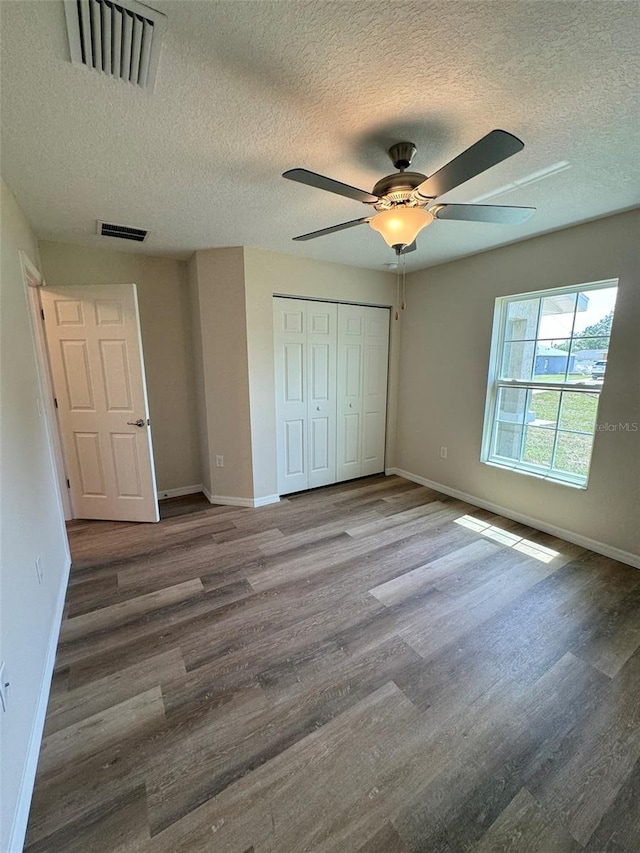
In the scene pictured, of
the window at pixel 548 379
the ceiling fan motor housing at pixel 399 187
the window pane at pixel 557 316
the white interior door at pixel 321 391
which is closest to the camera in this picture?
the ceiling fan motor housing at pixel 399 187

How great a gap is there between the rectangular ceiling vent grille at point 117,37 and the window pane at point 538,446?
3.36 meters

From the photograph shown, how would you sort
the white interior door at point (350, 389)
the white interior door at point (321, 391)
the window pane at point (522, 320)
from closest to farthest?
the window pane at point (522, 320)
the white interior door at point (321, 391)
the white interior door at point (350, 389)

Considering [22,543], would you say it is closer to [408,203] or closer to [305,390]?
[408,203]

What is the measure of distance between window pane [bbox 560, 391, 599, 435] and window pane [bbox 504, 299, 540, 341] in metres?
0.63

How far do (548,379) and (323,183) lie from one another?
2.53m

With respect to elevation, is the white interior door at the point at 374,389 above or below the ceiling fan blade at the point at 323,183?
below

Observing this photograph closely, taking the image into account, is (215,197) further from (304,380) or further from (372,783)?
(372,783)

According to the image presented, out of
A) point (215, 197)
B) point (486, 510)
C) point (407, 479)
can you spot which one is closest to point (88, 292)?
point (215, 197)

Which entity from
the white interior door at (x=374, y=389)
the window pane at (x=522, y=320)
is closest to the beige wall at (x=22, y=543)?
the white interior door at (x=374, y=389)

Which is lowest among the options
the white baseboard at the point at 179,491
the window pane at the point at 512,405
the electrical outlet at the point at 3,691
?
the white baseboard at the point at 179,491

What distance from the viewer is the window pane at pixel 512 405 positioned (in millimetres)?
3057

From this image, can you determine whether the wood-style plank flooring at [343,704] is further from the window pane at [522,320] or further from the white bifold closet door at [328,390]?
the window pane at [522,320]

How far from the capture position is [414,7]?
0.98 m

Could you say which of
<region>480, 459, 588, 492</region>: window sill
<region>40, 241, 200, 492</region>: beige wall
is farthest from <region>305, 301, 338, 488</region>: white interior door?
<region>480, 459, 588, 492</region>: window sill
